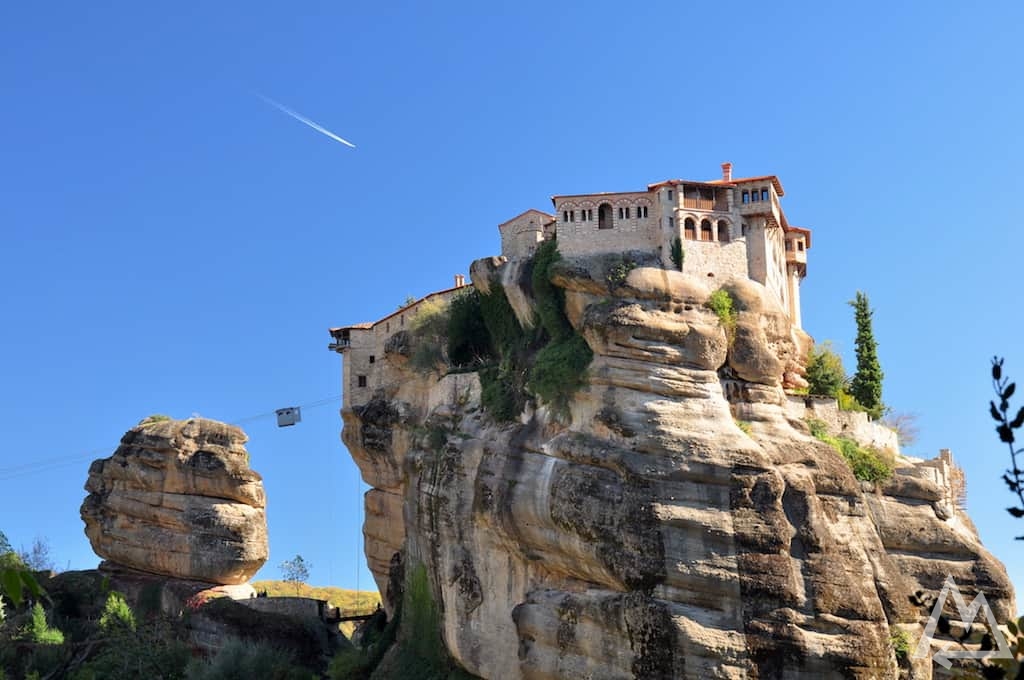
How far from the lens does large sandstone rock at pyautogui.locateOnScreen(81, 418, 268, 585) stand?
2188 inches

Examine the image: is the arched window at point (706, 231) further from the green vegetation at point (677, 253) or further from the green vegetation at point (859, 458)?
the green vegetation at point (859, 458)

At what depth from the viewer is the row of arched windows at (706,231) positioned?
4134 cm

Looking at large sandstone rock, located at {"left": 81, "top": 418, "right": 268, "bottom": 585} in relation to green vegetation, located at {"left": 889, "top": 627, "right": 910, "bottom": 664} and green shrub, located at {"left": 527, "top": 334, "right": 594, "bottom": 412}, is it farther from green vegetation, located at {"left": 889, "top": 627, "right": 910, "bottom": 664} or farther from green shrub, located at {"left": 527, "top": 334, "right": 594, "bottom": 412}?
green vegetation, located at {"left": 889, "top": 627, "right": 910, "bottom": 664}

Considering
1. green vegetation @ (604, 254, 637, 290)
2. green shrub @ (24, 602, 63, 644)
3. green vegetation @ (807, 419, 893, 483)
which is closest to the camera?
green vegetation @ (604, 254, 637, 290)

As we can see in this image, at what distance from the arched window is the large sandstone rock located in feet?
82.5

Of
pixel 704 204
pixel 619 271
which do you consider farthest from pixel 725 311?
pixel 704 204

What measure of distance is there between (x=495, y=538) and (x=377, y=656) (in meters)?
7.55

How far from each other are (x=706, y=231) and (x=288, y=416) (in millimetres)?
22276

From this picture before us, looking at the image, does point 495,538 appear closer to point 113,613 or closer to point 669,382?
point 669,382

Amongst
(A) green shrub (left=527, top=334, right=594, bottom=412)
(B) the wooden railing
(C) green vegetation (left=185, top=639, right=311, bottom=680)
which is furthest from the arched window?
(C) green vegetation (left=185, top=639, right=311, bottom=680)

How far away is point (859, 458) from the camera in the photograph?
1625 inches

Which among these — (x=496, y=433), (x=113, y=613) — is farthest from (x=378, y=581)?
(x=496, y=433)

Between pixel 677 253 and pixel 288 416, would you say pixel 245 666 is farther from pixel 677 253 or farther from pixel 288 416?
pixel 677 253

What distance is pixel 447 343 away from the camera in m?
48.2
